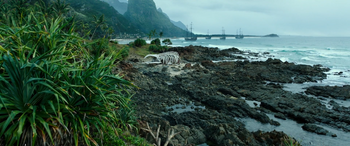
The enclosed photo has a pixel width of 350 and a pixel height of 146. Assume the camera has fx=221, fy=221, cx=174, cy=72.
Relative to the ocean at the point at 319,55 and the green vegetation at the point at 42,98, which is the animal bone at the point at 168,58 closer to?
the ocean at the point at 319,55

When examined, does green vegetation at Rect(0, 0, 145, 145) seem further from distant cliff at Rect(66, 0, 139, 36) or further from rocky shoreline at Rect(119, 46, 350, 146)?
distant cliff at Rect(66, 0, 139, 36)

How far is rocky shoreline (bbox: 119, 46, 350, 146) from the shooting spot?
36.8 feet

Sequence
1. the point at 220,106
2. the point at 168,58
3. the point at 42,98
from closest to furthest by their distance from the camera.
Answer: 1. the point at 42,98
2. the point at 220,106
3. the point at 168,58

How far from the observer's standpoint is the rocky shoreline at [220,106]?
11.2m

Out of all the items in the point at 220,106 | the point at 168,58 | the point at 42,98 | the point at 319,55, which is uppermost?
the point at 42,98

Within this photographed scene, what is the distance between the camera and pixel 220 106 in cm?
1667

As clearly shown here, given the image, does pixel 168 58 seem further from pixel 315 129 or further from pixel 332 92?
pixel 315 129

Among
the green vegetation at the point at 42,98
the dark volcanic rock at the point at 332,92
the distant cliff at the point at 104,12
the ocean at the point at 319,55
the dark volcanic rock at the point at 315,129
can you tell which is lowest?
the dark volcanic rock at the point at 315,129

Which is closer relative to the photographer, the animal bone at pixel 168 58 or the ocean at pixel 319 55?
the ocean at pixel 319 55

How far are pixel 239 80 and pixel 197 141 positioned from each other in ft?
53.5

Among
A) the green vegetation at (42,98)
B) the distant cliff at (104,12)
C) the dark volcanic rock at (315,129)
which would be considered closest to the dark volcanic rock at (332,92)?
the dark volcanic rock at (315,129)

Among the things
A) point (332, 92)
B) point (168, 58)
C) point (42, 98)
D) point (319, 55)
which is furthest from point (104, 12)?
point (42, 98)

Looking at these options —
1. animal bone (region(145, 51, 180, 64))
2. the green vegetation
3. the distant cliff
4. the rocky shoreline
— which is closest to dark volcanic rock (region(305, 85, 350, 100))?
the rocky shoreline

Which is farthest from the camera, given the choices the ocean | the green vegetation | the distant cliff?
the distant cliff
